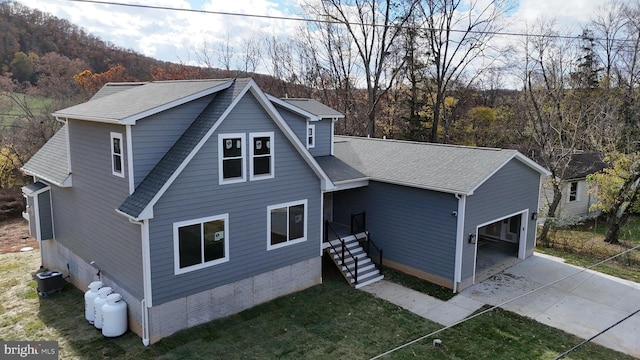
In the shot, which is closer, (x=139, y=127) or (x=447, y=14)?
(x=139, y=127)

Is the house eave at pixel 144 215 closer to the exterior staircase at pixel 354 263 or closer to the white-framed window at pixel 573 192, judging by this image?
the exterior staircase at pixel 354 263

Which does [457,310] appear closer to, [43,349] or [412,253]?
[412,253]

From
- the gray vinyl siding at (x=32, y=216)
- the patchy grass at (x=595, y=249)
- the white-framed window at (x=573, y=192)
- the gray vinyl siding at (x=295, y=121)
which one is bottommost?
the patchy grass at (x=595, y=249)

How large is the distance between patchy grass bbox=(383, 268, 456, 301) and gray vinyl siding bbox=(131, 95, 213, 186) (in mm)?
8138

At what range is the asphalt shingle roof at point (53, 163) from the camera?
514 inches

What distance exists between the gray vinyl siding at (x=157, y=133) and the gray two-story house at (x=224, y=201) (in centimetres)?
3

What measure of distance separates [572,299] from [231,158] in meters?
10.8

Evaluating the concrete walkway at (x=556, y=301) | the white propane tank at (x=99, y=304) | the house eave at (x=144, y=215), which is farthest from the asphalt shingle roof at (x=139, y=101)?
the concrete walkway at (x=556, y=301)

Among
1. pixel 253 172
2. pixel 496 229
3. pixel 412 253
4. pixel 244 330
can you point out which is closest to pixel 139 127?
pixel 253 172

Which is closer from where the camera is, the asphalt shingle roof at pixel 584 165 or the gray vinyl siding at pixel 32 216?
the gray vinyl siding at pixel 32 216

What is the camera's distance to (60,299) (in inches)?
498

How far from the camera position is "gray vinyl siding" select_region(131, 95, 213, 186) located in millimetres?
9938

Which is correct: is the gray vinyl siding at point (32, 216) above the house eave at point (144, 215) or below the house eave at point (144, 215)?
below

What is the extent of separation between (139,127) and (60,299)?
6471 mm
